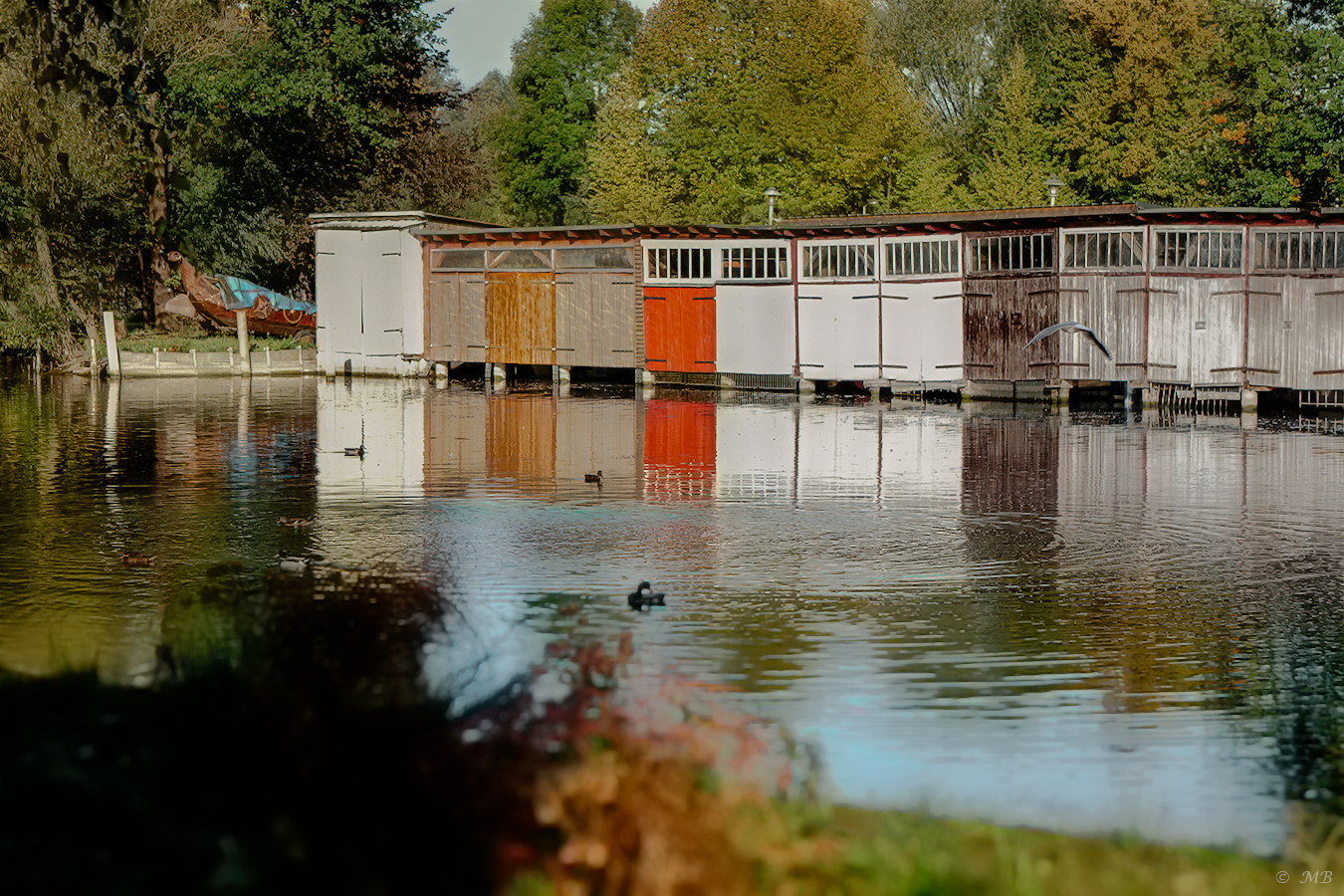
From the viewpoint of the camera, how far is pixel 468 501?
18.8 meters

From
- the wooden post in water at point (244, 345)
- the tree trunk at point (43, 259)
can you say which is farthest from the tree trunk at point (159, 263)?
the tree trunk at point (43, 259)

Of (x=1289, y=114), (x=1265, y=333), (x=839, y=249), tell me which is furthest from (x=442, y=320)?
(x=1289, y=114)

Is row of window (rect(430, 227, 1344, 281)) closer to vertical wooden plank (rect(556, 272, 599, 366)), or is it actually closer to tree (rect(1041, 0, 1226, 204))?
vertical wooden plank (rect(556, 272, 599, 366))

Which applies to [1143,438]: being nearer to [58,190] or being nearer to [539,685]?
[539,685]

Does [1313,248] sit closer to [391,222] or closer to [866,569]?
[866,569]

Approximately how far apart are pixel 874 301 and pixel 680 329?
20.1 feet

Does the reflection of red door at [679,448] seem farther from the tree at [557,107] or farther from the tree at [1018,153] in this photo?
the tree at [557,107]

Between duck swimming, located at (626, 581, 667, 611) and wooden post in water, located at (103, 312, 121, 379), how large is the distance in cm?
3670

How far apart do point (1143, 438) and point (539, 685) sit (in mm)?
22055

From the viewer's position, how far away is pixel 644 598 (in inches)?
480

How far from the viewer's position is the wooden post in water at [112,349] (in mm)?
45000

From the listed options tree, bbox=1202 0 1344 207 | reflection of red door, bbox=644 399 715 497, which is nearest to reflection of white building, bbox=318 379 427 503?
reflection of red door, bbox=644 399 715 497

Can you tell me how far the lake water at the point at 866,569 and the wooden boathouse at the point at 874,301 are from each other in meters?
6.22

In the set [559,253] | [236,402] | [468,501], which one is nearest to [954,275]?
[559,253]
